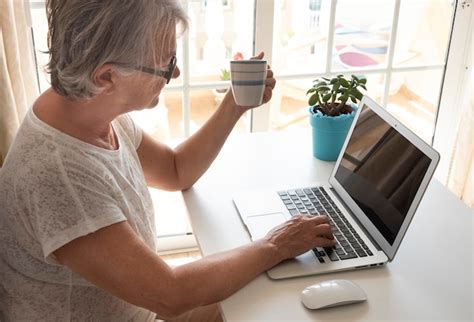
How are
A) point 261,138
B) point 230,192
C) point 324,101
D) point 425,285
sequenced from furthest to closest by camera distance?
point 261,138
point 324,101
point 230,192
point 425,285

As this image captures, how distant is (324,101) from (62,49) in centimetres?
81

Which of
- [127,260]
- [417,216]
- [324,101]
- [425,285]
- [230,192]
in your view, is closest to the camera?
[127,260]

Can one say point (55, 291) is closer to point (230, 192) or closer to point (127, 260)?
point (127, 260)

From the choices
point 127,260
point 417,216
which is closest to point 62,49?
point 127,260

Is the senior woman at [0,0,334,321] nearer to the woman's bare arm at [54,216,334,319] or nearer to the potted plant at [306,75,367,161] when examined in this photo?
the woman's bare arm at [54,216,334,319]

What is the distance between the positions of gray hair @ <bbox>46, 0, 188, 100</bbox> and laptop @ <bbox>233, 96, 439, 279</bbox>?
1.68 ft

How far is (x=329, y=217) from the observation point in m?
1.35

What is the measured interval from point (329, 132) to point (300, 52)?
80cm

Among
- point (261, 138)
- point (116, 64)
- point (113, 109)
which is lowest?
point (261, 138)

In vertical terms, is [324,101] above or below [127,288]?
above

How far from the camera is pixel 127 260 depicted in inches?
40.2

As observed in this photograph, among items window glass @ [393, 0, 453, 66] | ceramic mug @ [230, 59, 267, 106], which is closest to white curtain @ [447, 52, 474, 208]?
window glass @ [393, 0, 453, 66]

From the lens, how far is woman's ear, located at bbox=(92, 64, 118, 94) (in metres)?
1.04

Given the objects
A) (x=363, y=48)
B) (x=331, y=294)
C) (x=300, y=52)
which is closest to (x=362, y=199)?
(x=331, y=294)
